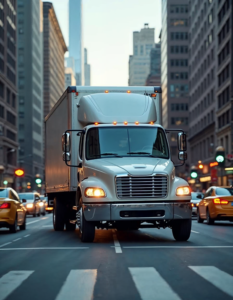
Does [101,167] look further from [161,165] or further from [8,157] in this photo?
[8,157]

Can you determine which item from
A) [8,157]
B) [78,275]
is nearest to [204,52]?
[8,157]

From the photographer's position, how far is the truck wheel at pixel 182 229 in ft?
50.2

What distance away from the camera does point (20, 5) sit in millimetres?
132750

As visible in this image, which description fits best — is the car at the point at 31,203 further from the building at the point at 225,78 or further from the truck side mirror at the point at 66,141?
the truck side mirror at the point at 66,141

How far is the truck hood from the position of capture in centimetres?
1464

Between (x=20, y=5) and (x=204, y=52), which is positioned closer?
(x=204, y=52)

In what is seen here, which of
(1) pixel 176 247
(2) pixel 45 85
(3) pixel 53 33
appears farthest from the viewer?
(3) pixel 53 33

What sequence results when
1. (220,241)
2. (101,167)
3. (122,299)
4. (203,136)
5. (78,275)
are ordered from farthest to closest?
(203,136) → (220,241) → (101,167) → (78,275) → (122,299)

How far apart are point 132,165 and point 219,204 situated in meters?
11.3

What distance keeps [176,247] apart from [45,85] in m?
152

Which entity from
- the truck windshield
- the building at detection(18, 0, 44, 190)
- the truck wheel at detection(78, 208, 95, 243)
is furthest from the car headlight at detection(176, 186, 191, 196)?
the building at detection(18, 0, 44, 190)

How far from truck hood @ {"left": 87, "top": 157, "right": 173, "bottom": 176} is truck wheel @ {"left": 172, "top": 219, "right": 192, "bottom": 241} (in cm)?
137

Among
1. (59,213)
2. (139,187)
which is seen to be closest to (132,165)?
(139,187)

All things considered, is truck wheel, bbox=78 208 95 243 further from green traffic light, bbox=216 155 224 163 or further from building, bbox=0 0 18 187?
building, bbox=0 0 18 187
